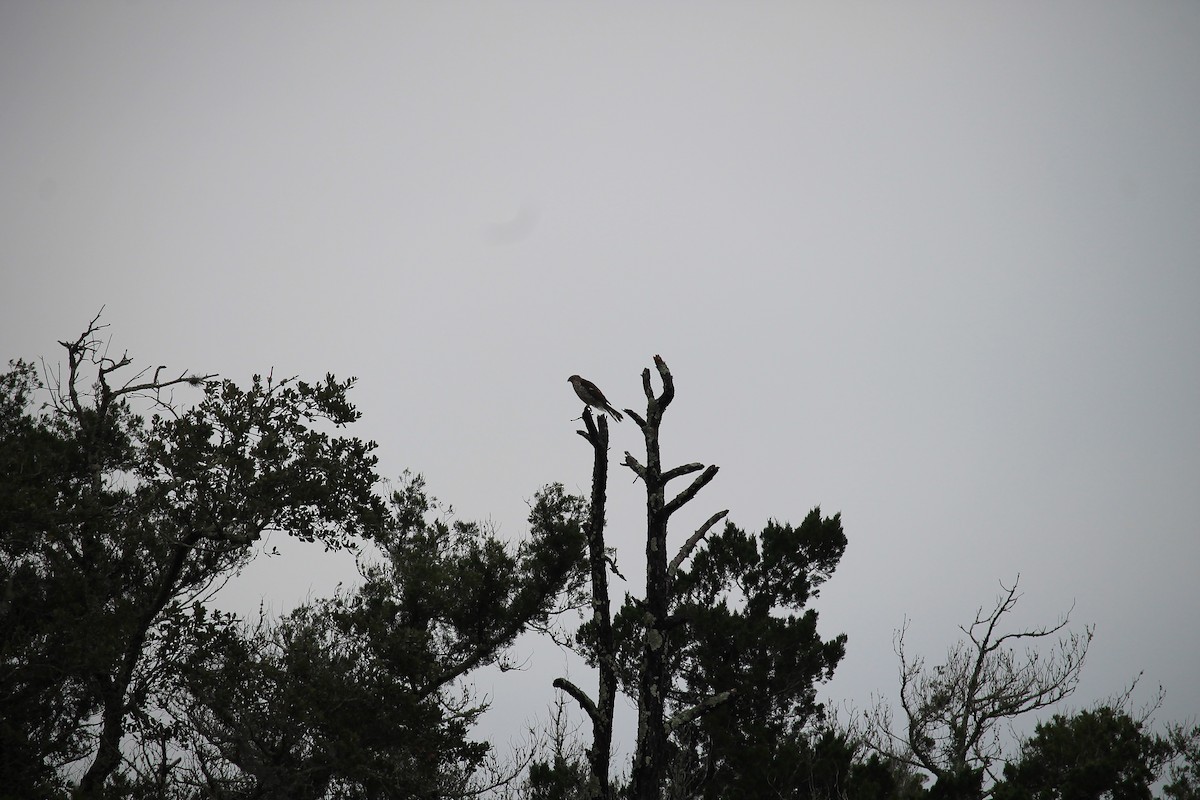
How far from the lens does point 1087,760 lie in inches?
632

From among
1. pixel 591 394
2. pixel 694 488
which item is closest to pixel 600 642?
pixel 694 488

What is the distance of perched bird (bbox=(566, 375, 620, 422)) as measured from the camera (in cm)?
1097

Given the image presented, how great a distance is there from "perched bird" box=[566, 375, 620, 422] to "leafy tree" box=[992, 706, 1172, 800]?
415 inches

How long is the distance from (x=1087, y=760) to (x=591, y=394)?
13.2 metres

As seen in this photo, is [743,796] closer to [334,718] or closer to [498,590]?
[498,590]

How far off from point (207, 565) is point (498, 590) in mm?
5361

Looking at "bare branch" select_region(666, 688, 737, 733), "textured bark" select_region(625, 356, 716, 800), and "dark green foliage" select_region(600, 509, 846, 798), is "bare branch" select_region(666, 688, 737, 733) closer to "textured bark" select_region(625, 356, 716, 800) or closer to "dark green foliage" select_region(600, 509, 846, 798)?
"textured bark" select_region(625, 356, 716, 800)

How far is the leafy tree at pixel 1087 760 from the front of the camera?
1544cm

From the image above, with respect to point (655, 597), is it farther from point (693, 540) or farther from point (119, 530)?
point (119, 530)

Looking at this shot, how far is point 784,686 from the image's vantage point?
17812 millimetres

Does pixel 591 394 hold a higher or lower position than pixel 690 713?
higher

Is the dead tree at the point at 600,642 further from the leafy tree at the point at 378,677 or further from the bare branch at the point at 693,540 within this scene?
the leafy tree at the point at 378,677

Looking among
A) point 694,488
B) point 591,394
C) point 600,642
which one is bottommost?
point 600,642

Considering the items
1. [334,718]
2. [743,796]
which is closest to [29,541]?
[334,718]
